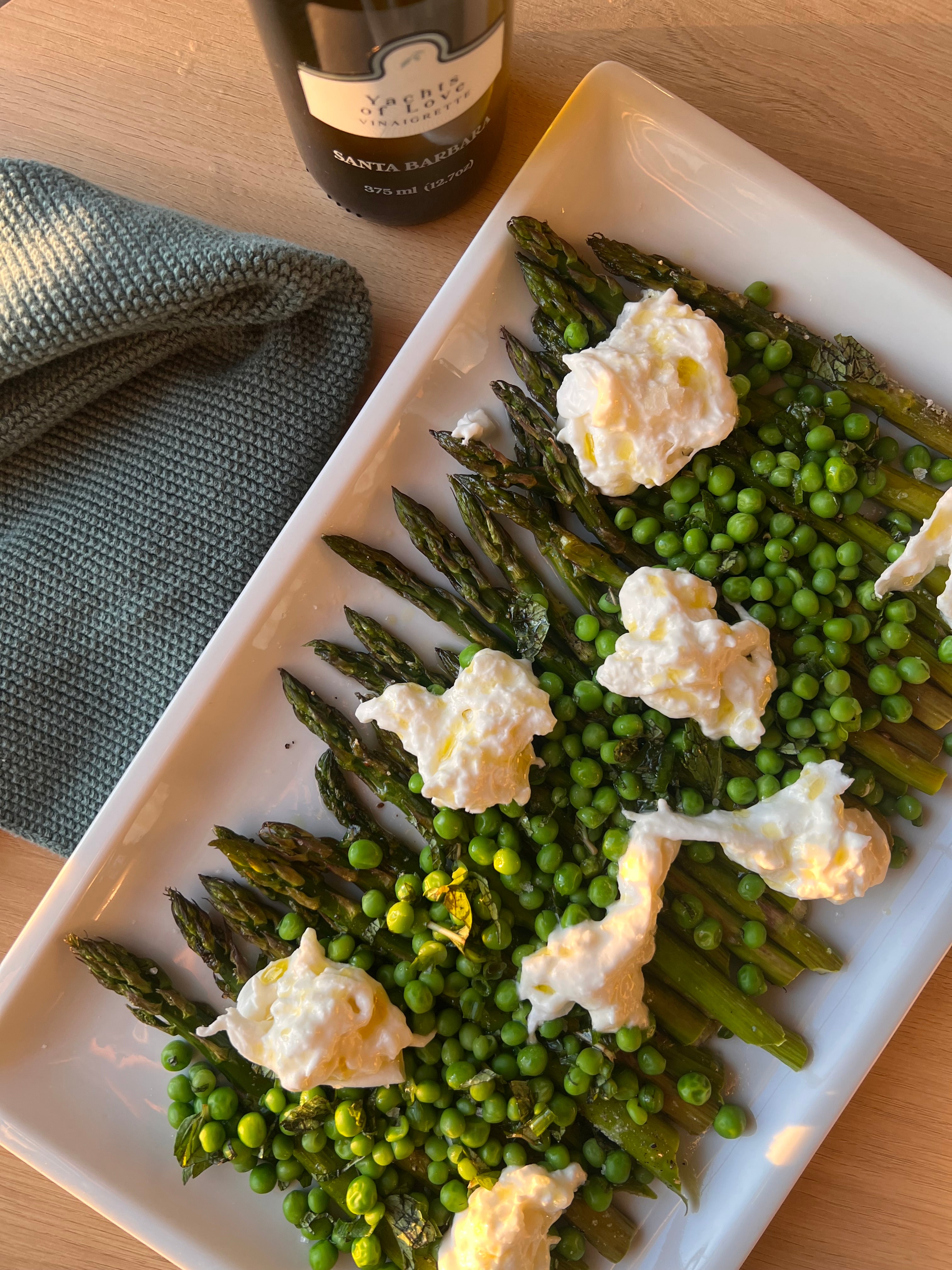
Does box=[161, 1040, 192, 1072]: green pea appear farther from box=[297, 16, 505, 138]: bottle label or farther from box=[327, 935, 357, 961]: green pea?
box=[297, 16, 505, 138]: bottle label

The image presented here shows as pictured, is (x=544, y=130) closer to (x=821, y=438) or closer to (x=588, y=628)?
(x=821, y=438)

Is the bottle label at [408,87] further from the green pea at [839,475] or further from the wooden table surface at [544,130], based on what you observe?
the green pea at [839,475]

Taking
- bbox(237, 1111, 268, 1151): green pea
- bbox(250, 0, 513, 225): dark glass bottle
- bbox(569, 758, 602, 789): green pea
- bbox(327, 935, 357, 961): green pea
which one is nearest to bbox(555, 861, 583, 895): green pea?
bbox(569, 758, 602, 789): green pea

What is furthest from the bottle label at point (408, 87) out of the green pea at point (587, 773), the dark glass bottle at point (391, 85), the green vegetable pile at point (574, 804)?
the green pea at point (587, 773)

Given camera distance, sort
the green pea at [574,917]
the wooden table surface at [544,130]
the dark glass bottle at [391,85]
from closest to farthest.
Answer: the dark glass bottle at [391,85] < the green pea at [574,917] < the wooden table surface at [544,130]

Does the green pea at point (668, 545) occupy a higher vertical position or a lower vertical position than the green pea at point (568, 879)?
higher

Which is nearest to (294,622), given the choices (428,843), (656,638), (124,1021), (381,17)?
(428,843)

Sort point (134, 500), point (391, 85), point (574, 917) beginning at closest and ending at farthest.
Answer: point (391, 85) < point (574, 917) < point (134, 500)

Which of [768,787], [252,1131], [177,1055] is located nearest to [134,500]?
[177,1055]
